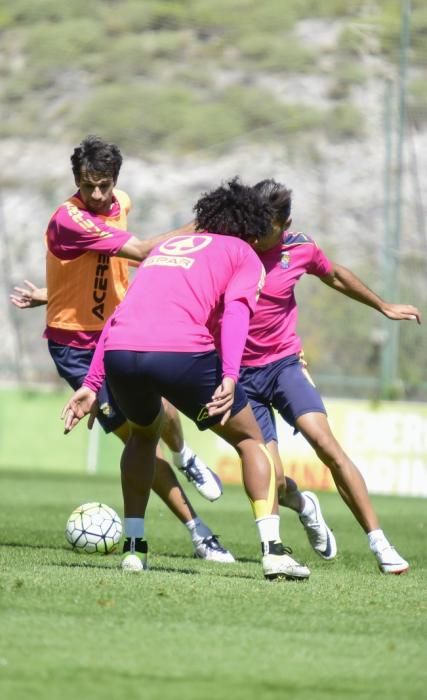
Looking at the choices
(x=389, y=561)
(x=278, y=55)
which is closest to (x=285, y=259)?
(x=389, y=561)

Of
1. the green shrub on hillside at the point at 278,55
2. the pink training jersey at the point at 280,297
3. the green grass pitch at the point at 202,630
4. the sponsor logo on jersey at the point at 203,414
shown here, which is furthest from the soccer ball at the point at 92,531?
the green shrub on hillside at the point at 278,55

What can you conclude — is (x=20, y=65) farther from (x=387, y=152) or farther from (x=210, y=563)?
(x=210, y=563)

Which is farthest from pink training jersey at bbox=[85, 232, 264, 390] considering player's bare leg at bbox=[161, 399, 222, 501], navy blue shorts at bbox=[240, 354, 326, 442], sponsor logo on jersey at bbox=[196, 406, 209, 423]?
player's bare leg at bbox=[161, 399, 222, 501]

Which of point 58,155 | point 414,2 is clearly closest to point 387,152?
point 414,2

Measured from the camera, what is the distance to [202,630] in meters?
5.49

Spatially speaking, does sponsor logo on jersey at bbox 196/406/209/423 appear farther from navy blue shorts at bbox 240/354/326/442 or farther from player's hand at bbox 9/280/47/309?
player's hand at bbox 9/280/47/309

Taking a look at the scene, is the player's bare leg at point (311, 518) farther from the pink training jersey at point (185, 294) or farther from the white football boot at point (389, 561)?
the pink training jersey at point (185, 294)

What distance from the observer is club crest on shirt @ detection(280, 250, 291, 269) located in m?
8.70

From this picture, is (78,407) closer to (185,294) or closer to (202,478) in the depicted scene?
(185,294)

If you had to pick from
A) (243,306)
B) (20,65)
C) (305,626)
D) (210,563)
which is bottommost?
(210,563)

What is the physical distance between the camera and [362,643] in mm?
5371

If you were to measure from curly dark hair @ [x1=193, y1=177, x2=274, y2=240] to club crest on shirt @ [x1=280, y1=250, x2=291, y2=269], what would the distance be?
57.7 inches

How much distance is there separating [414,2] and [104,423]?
2089 centimetres

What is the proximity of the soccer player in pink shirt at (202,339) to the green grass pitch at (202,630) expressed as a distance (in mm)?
642
